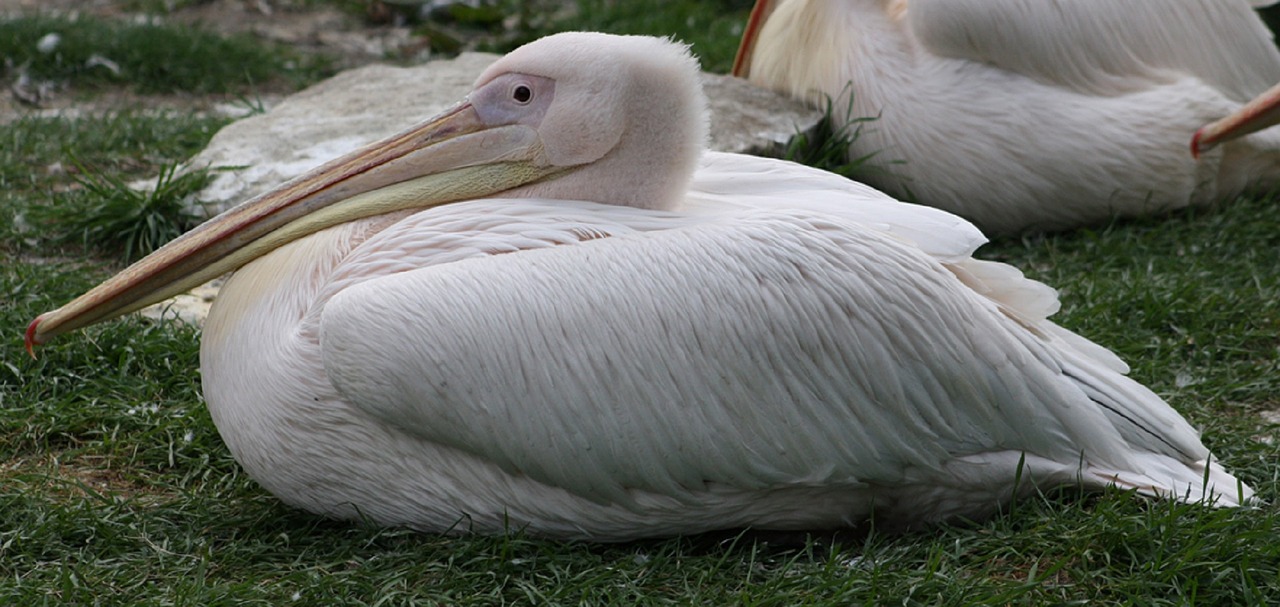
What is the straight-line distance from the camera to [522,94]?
302cm

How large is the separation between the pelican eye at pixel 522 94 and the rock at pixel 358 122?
5.46 ft

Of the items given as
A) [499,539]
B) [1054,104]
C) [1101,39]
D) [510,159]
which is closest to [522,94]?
[510,159]

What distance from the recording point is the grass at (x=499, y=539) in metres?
2.59

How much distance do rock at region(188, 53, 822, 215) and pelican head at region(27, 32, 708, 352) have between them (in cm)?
145

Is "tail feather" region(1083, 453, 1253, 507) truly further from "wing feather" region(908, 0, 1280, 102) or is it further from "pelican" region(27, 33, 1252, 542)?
"wing feather" region(908, 0, 1280, 102)

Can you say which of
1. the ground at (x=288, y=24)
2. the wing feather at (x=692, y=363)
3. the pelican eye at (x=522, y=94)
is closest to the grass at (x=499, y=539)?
the wing feather at (x=692, y=363)

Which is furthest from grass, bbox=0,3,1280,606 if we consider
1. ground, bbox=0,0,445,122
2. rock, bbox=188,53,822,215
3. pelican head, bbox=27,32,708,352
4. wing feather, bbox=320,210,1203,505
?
ground, bbox=0,0,445,122

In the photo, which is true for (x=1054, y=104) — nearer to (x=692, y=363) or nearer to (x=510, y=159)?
(x=510, y=159)

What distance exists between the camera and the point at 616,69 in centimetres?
290

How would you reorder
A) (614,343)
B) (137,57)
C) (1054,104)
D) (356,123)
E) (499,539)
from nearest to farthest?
1. (614,343)
2. (499,539)
3. (1054,104)
4. (356,123)
5. (137,57)

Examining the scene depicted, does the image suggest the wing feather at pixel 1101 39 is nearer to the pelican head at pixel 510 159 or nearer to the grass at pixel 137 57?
the pelican head at pixel 510 159

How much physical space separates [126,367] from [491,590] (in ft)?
4.69

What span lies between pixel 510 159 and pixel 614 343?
60cm

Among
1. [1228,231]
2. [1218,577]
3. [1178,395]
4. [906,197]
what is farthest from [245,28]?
[1218,577]
